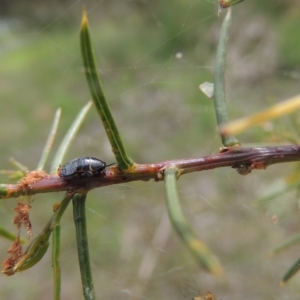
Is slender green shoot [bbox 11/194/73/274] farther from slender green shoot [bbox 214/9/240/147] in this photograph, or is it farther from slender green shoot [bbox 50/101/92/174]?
slender green shoot [bbox 214/9/240/147]

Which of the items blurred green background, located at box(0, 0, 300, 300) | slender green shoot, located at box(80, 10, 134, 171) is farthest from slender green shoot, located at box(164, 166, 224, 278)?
blurred green background, located at box(0, 0, 300, 300)

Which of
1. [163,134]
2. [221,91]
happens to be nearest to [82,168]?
[221,91]

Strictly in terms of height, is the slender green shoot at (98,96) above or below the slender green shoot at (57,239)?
above

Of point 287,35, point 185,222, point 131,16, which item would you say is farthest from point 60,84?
point 185,222

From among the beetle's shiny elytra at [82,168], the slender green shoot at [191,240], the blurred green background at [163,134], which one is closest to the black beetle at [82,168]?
the beetle's shiny elytra at [82,168]

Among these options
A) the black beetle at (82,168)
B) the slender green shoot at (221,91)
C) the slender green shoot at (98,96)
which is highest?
the slender green shoot at (221,91)

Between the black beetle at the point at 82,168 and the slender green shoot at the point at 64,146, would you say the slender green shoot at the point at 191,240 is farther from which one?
the slender green shoot at the point at 64,146

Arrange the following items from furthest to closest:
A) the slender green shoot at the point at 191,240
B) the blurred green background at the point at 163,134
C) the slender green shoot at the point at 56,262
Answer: the blurred green background at the point at 163,134 → the slender green shoot at the point at 56,262 → the slender green shoot at the point at 191,240
